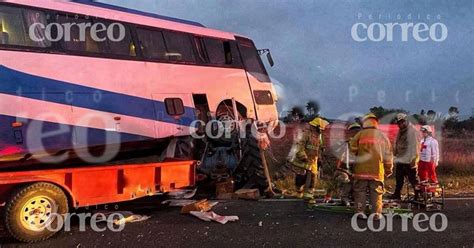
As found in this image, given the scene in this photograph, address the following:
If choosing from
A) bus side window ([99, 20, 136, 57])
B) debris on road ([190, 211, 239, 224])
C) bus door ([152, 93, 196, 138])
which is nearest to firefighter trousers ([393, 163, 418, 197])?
debris on road ([190, 211, 239, 224])

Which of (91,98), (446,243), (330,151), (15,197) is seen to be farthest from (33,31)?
(330,151)

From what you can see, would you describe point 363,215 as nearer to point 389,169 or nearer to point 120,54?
point 389,169

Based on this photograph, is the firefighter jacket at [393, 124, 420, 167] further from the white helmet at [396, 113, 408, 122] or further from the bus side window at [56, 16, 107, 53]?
the bus side window at [56, 16, 107, 53]

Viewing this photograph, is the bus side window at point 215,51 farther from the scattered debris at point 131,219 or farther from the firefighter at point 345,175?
the scattered debris at point 131,219

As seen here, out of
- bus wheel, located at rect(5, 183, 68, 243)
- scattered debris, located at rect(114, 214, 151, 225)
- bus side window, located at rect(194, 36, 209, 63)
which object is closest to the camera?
bus wheel, located at rect(5, 183, 68, 243)

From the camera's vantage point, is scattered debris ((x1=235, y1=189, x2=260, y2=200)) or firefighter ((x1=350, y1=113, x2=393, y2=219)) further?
scattered debris ((x1=235, y1=189, x2=260, y2=200))

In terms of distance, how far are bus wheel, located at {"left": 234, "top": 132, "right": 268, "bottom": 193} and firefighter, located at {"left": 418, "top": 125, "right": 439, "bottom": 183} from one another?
353cm

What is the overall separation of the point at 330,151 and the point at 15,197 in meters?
8.48

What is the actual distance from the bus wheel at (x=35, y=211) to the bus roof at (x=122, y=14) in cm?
332

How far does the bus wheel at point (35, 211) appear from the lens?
21.0 ft

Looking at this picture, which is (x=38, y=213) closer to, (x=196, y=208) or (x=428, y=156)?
(x=196, y=208)

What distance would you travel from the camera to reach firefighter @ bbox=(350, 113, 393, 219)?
7.94 meters

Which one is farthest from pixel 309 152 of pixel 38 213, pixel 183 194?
pixel 38 213

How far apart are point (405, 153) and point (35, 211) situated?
6.64m
